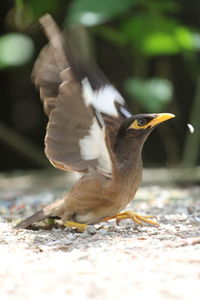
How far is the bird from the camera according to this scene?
422cm

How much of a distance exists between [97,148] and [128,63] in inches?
255

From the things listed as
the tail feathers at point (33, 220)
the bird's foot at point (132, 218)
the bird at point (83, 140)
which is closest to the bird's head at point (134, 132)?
the bird at point (83, 140)

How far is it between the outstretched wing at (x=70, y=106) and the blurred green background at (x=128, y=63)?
3347 millimetres

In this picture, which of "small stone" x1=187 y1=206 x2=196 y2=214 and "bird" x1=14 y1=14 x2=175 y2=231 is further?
"small stone" x1=187 y1=206 x2=196 y2=214

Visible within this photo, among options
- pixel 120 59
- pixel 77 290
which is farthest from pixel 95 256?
pixel 120 59

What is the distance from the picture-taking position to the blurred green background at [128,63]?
27.5 feet

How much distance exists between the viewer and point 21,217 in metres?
5.46

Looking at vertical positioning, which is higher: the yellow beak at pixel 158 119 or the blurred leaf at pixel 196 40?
the yellow beak at pixel 158 119

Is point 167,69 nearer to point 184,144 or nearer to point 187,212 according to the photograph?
point 184,144

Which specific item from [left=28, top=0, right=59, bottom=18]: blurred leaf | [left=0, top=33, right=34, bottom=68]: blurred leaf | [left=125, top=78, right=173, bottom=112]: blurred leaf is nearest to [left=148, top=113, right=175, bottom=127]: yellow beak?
[left=125, top=78, right=173, bottom=112]: blurred leaf

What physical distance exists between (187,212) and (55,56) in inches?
67.4

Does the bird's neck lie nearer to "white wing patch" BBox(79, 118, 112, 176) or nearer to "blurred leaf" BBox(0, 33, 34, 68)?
"white wing patch" BBox(79, 118, 112, 176)

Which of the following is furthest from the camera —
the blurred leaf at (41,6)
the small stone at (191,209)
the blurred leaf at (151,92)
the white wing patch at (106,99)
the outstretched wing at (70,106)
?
the blurred leaf at (41,6)

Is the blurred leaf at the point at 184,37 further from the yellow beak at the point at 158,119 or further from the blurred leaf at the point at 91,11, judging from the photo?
the yellow beak at the point at 158,119
